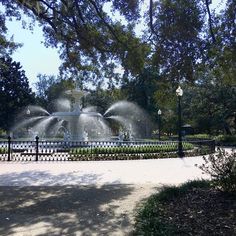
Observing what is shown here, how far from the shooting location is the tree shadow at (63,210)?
6.41 meters

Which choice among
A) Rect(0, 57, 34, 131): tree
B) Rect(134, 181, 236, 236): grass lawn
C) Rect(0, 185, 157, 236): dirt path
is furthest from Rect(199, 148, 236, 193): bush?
Rect(0, 57, 34, 131): tree

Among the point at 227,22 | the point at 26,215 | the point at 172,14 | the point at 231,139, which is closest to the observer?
the point at 26,215

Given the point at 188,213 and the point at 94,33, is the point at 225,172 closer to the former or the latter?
the point at 188,213

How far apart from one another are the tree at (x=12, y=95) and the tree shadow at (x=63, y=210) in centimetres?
5024

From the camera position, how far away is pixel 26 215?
24.4 ft

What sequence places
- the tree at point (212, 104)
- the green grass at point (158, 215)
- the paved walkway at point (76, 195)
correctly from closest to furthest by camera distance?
the green grass at point (158, 215), the paved walkway at point (76, 195), the tree at point (212, 104)


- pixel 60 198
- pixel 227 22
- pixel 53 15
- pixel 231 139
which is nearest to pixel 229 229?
pixel 60 198

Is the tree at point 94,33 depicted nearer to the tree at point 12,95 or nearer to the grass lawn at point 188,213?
the grass lawn at point 188,213

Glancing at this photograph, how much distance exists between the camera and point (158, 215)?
6758 millimetres

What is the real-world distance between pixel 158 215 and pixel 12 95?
56.8 m

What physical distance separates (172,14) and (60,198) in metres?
6.05

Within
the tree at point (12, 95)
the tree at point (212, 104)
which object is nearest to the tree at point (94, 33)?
the tree at point (212, 104)

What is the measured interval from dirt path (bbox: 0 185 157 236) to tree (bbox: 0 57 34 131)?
167ft

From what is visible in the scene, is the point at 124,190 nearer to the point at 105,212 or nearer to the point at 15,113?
the point at 105,212
